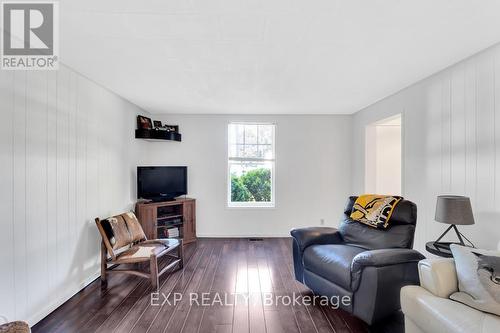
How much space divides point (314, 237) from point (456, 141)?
5.55 ft

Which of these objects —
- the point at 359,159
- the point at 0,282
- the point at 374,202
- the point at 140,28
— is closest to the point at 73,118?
the point at 140,28

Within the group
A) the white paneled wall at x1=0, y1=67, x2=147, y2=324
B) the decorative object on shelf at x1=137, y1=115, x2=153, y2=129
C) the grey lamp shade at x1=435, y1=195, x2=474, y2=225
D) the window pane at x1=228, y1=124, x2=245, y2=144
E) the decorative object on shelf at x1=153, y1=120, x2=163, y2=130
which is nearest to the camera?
the white paneled wall at x1=0, y1=67, x2=147, y2=324

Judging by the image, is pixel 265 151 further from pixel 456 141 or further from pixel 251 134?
pixel 456 141

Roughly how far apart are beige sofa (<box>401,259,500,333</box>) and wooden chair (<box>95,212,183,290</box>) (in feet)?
7.54

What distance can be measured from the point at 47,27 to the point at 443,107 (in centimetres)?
357

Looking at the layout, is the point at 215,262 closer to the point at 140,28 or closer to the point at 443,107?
the point at 140,28

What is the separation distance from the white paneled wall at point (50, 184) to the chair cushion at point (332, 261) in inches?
95.7

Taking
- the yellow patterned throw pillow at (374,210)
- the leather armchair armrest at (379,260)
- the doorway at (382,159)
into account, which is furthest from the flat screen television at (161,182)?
the doorway at (382,159)

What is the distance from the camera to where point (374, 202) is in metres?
2.44

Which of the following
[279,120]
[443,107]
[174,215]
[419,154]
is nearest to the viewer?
[443,107]

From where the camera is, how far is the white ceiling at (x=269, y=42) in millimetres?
1387

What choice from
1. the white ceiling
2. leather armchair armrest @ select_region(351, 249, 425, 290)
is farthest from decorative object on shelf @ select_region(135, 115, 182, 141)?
leather armchair armrest @ select_region(351, 249, 425, 290)

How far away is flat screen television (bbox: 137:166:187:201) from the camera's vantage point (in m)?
3.55

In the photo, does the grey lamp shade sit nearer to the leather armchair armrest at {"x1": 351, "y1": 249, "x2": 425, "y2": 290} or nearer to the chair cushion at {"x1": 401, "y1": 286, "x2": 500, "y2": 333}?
the leather armchair armrest at {"x1": 351, "y1": 249, "x2": 425, "y2": 290}
